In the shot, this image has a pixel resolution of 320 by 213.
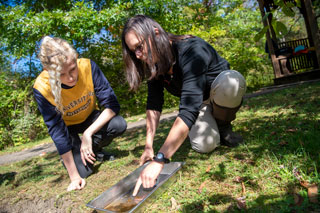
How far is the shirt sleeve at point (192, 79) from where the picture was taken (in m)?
1.53

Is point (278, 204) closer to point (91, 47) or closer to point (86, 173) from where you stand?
point (86, 173)

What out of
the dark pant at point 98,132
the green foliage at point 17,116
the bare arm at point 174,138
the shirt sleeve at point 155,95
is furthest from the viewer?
the green foliage at point 17,116

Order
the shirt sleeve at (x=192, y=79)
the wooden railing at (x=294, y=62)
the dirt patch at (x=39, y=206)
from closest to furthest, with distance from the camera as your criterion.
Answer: the shirt sleeve at (x=192, y=79) → the dirt patch at (x=39, y=206) → the wooden railing at (x=294, y=62)

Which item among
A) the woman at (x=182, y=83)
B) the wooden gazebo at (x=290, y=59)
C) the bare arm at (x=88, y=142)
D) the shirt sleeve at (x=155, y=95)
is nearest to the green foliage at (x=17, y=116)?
the bare arm at (x=88, y=142)

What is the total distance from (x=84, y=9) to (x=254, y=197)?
6.73m

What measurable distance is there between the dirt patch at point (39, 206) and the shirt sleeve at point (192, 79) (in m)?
1.15

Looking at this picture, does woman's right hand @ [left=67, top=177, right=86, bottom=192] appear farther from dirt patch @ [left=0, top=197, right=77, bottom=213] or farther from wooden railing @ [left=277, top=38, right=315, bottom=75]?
wooden railing @ [left=277, top=38, right=315, bottom=75]

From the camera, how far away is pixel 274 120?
278 cm

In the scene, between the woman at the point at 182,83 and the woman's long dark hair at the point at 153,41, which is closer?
the woman at the point at 182,83

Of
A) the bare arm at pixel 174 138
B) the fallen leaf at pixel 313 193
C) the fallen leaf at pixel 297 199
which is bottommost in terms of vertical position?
the fallen leaf at pixel 297 199

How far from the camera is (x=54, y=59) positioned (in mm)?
1966

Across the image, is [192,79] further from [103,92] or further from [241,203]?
[103,92]

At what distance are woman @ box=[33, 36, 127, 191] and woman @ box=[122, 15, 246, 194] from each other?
53cm

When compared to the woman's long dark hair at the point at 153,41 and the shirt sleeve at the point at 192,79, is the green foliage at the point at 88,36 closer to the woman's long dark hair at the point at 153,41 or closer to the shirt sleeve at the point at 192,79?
the woman's long dark hair at the point at 153,41
